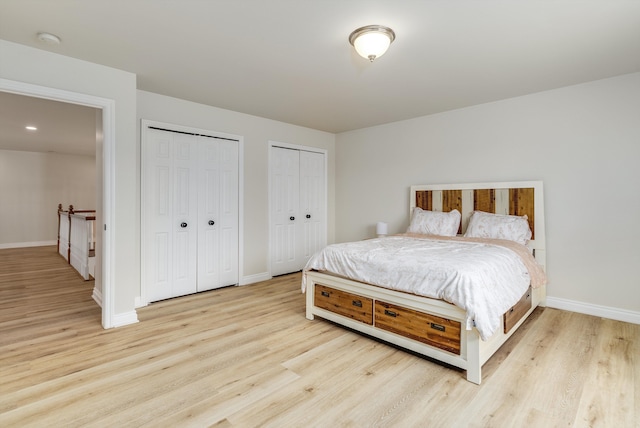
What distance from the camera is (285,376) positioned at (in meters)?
2.12

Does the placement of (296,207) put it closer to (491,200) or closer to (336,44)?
(491,200)

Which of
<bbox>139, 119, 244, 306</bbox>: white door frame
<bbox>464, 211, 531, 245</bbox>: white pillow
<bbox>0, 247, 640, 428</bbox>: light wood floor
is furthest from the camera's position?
<bbox>139, 119, 244, 306</bbox>: white door frame

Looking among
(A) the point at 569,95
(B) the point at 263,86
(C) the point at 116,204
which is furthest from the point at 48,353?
(A) the point at 569,95

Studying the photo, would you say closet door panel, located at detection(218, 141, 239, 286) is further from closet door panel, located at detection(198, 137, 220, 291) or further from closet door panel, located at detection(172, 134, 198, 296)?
closet door panel, located at detection(172, 134, 198, 296)

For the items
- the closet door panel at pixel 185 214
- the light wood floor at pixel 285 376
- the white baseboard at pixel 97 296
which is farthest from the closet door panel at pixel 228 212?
the white baseboard at pixel 97 296

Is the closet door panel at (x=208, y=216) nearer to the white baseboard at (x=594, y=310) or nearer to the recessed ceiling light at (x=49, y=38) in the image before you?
the recessed ceiling light at (x=49, y=38)

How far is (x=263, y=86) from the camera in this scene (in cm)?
338

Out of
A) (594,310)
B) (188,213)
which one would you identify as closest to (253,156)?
(188,213)

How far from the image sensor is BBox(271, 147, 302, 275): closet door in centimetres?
487

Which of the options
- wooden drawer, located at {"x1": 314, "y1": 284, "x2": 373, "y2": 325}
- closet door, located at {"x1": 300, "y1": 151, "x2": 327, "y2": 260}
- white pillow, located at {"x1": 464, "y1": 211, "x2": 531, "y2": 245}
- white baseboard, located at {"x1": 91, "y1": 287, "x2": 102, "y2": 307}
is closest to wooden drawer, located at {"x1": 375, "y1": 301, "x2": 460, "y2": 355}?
wooden drawer, located at {"x1": 314, "y1": 284, "x2": 373, "y2": 325}

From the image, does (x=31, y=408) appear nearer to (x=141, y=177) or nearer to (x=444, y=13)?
(x=141, y=177)

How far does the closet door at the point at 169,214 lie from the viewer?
3.62 metres

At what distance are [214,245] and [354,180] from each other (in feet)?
8.61

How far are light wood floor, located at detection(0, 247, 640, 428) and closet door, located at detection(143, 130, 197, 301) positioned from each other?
1.91 ft
